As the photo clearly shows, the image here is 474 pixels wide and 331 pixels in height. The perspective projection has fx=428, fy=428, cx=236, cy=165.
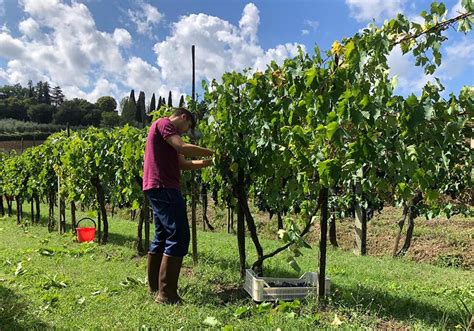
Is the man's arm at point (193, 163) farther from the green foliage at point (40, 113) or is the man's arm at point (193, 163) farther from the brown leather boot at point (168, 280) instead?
the green foliage at point (40, 113)

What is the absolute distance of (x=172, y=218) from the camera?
3.63 meters

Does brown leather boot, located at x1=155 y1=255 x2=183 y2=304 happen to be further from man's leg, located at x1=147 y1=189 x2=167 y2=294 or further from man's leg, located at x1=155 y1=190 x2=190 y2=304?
man's leg, located at x1=147 y1=189 x2=167 y2=294

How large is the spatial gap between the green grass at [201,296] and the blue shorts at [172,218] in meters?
0.49

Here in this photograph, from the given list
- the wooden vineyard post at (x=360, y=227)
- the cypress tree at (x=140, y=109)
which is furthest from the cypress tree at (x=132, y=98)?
the wooden vineyard post at (x=360, y=227)

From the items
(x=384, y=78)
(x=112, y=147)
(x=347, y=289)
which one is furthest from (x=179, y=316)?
(x=112, y=147)

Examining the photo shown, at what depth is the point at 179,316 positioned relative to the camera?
3.29m

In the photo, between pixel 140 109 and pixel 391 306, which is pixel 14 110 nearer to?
pixel 140 109

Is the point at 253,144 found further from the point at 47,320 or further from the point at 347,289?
the point at 47,320

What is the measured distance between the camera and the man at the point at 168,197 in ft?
11.8

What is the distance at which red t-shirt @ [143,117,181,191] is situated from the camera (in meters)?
3.70

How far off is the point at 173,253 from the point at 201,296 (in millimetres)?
567

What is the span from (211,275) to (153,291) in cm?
93

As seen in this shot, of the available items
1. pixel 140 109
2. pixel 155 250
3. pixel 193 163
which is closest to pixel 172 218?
pixel 155 250

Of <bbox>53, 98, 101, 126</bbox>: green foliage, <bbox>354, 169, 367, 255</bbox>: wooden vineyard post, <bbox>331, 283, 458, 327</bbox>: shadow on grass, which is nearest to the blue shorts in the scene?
<bbox>331, 283, 458, 327</bbox>: shadow on grass
